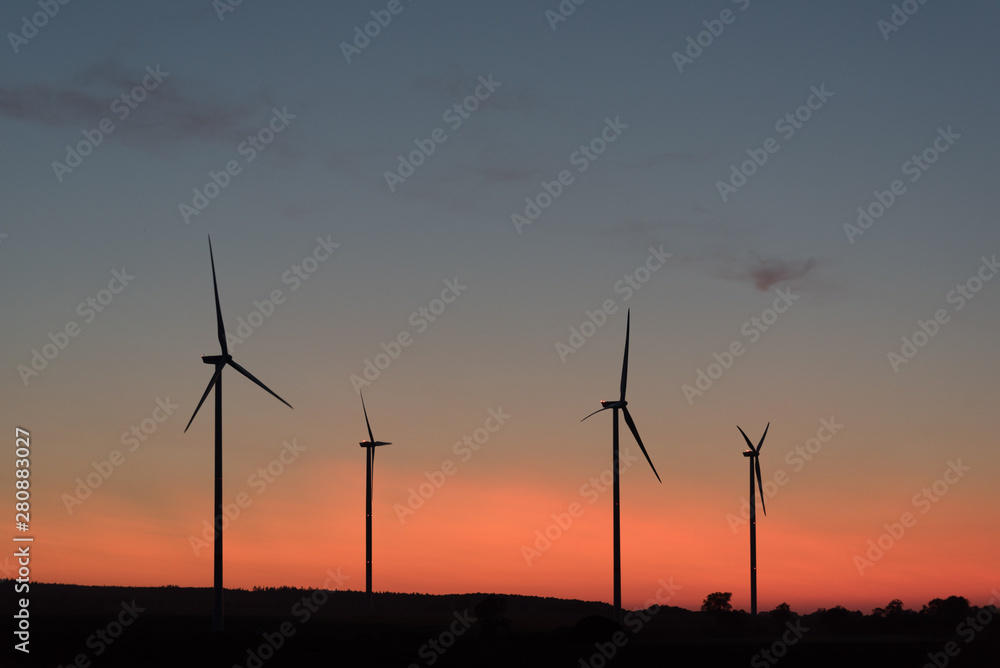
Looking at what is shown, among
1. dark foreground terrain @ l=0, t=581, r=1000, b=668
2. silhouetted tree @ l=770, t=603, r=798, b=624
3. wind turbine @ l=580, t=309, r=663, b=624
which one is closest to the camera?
dark foreground terrain @ l=0, t=581, r=1000, b=668

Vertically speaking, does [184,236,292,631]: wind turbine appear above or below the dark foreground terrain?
above

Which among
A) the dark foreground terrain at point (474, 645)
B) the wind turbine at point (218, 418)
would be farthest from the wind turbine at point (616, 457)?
the wind turbine at point (218, 418)

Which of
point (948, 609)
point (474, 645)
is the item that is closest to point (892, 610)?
point (948, 609)

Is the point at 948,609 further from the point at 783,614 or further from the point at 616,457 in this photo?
the point at 616,457

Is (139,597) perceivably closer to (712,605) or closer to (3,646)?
(712,605)

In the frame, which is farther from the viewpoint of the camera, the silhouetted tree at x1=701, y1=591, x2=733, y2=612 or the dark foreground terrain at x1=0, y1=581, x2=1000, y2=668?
the silhouetted tree at x1=701, y1=591, x2=733, y2=612

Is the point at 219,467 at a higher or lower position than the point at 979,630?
higher

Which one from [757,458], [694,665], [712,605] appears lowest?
[694,665]

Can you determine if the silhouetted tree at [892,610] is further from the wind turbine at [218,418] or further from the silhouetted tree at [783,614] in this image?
the wind turbine at [218,418]

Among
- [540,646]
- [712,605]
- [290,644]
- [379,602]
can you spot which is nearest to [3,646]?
[290,644]

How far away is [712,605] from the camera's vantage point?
146m

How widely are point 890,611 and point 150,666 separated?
10277 centimetres

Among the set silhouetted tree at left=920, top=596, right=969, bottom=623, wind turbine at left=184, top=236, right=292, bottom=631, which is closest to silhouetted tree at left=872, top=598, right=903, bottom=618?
silhouetted tree at left=920, top=596, right=969, bottom=623

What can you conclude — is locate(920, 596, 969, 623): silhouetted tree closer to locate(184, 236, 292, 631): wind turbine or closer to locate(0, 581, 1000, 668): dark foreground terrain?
locate(0, 581, 1000, 668): dark foreground terrain
